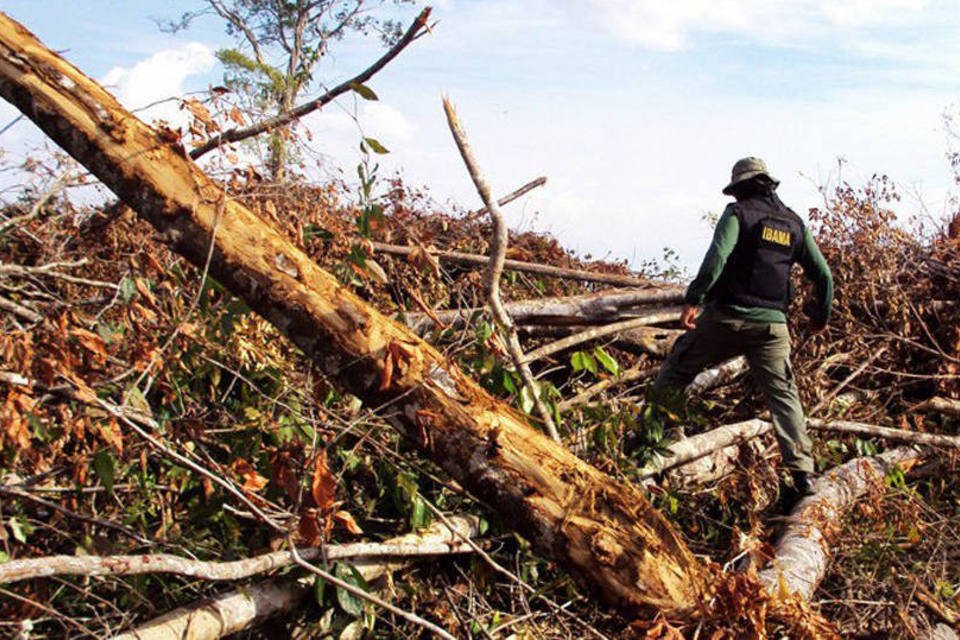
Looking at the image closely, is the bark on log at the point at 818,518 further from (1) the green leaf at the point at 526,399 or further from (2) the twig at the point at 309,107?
(2) the twig at the point at 309,107

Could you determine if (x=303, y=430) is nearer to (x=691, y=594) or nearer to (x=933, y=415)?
(x=691, y=594)

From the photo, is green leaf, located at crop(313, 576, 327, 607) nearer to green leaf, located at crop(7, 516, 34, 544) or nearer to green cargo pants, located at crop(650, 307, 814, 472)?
green leaf, located at crop(7, 516, 34, 544)

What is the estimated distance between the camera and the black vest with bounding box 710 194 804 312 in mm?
5375

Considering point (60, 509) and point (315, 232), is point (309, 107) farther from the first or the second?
point (60, 509)

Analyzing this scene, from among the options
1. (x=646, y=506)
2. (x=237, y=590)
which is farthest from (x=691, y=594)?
(x=237, y=590)

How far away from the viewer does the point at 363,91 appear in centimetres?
381

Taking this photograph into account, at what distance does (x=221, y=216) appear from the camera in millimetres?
3494

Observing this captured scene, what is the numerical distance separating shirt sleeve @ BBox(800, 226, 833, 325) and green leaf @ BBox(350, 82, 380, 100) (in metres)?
3.04

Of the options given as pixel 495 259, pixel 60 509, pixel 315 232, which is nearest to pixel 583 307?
pixel 315 232

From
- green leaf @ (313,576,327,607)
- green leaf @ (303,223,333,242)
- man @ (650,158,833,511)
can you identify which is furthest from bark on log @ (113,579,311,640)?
man @ (650,158,833,511)

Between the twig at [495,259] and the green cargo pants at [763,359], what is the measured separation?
1.47 metres

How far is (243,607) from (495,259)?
173 cm

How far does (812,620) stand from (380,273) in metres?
2.24

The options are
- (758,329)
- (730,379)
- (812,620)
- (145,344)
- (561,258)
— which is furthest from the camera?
(561,258)
